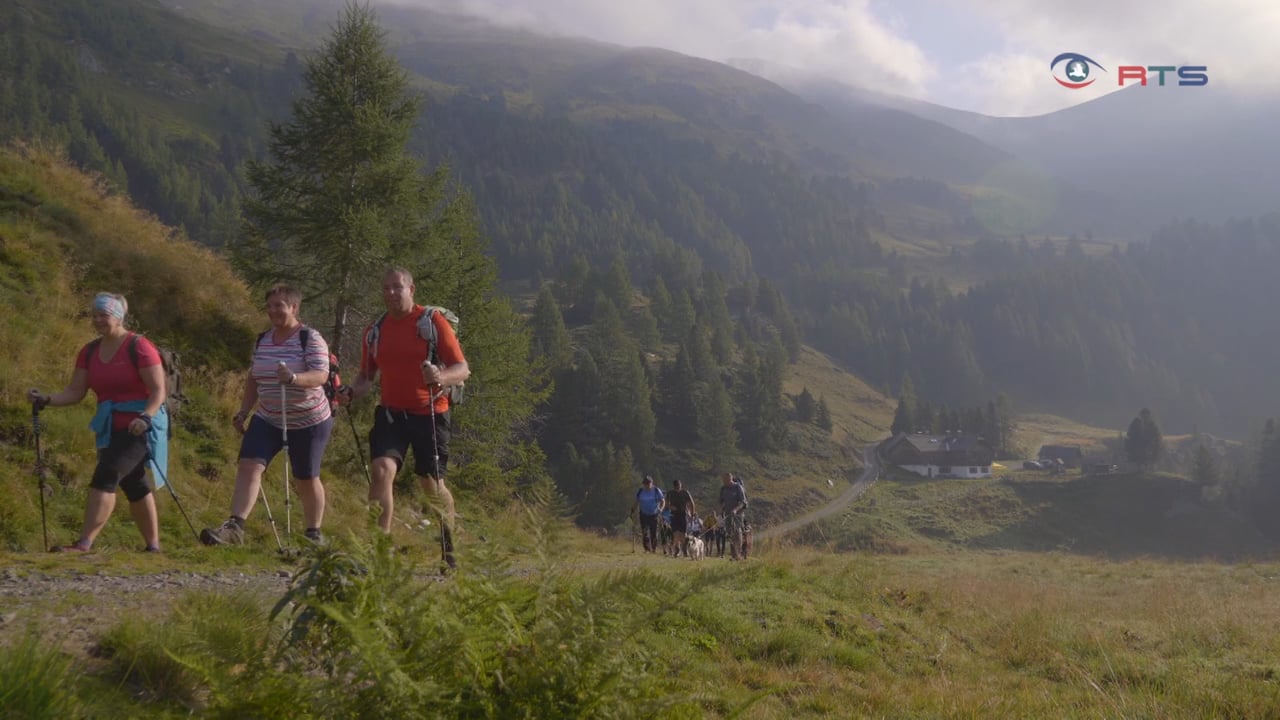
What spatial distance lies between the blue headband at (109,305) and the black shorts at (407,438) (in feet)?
6.97

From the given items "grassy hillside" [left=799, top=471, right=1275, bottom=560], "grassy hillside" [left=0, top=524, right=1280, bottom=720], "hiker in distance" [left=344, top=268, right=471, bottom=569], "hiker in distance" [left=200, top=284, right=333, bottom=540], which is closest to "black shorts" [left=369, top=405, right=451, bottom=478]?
"hiker in distance" [left=344, top=268, right=471, bottom=569]

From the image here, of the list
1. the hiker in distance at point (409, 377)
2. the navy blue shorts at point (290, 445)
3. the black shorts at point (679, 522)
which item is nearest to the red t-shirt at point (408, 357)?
the hiker in distance at point (409, 377)

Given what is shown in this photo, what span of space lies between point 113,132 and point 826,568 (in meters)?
136

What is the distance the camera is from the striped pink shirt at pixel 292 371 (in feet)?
18.5

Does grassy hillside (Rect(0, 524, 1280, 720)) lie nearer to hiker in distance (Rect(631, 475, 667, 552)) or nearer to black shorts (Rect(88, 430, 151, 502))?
black shorts (Rect(88, 430, 151, 502))

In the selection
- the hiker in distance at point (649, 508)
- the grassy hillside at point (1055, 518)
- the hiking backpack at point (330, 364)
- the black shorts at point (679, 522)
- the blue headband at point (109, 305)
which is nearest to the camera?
the blue headband at point (109, 305)

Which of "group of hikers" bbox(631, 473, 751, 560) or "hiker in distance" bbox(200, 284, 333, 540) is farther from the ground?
"hiker in distance" bbox(200, 284, 333, 540)

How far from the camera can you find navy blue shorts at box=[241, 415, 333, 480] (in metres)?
5.66

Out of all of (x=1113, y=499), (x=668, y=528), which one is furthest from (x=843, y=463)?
(x=668, y=528)

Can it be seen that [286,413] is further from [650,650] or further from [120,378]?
[650,650]

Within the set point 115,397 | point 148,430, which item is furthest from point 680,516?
point 115,397

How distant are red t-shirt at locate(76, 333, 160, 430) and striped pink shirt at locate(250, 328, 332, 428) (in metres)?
0.81

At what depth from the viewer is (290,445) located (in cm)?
569

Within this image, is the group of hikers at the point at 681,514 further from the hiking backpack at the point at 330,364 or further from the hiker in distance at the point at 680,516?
the hiking backpack at the point at 330,364
